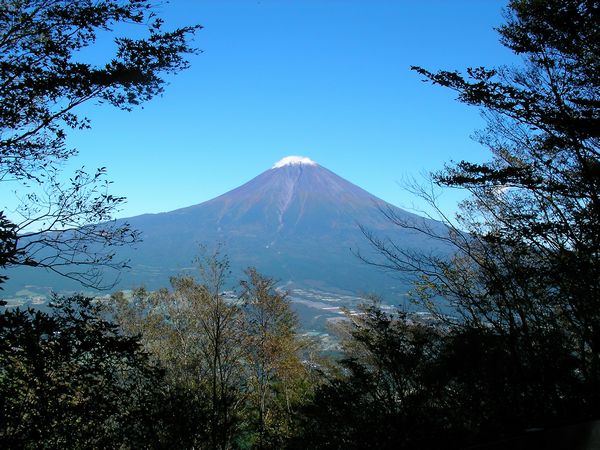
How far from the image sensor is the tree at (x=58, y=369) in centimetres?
311

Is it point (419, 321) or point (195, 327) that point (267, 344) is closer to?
point (195, 327)

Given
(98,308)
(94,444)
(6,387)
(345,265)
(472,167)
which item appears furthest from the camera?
(345,265)

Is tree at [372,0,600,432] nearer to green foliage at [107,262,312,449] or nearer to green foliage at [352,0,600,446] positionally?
green foliage at [352,0,600,446]

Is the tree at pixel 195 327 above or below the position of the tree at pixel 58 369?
below

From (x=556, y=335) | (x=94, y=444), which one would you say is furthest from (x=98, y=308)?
(x=556, y=335)

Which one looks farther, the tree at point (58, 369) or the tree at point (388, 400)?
the tree at point (388, 400)

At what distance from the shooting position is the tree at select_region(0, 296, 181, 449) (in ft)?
10.2

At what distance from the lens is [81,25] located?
4.03 m

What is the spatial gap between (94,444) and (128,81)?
13.6 ft

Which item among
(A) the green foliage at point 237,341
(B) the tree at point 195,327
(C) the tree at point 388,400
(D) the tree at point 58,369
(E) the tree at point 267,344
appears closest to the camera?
(D) the tree at point 58,369

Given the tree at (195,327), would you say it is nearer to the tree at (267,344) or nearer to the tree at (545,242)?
the tree at (267,344)

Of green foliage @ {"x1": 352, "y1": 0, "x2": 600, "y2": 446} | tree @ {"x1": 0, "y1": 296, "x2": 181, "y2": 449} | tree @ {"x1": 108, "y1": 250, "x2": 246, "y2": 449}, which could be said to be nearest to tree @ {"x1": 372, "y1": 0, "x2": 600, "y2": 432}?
green foliage @ {"x1": 352, "y1": 0, "x2": 600, "y2": 446}

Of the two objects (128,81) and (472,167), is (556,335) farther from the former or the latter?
(128,81)

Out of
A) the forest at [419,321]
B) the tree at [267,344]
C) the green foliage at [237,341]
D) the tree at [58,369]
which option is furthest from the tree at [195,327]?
the tree at [58,369]
